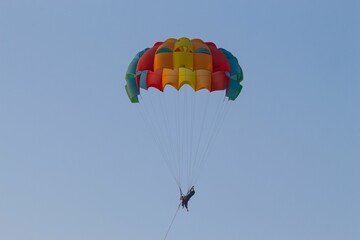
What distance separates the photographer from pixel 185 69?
59156 millimetres

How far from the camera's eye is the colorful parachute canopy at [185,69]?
59062 millimetres

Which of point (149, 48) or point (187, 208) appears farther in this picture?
point (149, 48)

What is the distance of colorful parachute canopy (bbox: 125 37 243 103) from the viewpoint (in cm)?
5906

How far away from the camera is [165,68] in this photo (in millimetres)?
59500

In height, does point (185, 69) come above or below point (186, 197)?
above

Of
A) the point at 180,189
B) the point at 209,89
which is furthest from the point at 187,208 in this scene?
the point at 209,89

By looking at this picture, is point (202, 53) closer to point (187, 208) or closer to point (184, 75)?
point (184, 75)

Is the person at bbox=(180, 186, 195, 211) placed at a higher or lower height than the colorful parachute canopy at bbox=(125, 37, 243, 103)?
lower

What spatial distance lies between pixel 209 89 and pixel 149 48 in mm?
4517

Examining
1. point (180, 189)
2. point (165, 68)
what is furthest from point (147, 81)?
point (180, 189)

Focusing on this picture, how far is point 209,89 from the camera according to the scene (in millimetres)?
59188

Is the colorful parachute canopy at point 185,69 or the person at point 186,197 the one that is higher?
the colorful parachute canopy at point 185,69

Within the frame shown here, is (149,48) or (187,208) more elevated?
(149,48)

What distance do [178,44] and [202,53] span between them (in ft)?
4.92
